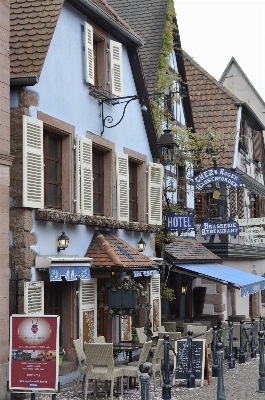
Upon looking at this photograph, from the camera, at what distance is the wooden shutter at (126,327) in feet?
60.9

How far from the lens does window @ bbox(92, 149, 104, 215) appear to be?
18.1m

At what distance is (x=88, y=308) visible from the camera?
16688mm

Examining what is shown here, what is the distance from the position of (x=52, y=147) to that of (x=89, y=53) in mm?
2295

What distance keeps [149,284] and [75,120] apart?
17.4ft

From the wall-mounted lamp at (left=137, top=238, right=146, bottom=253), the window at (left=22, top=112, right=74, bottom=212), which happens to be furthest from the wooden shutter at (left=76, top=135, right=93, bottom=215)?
the wall-mounted lamp at (left=137, top=238, right=146, bottom=253)

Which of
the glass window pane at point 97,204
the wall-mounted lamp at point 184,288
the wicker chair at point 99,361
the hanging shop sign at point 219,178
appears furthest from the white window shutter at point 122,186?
the wall-mounted lamp at point 184,288

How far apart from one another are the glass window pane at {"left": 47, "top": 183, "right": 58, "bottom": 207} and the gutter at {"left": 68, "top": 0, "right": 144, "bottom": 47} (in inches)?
142

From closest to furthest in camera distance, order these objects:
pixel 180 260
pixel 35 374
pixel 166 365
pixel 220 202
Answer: pixel 35 374 < pixel 166 365 < pixel 180 260 < pixel 220 202

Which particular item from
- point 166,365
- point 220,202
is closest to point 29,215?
point 166,365

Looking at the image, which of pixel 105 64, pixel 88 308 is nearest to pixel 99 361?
pixel 88 308

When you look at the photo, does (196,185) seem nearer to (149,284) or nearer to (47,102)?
(149,284)

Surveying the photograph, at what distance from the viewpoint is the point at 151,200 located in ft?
67.3

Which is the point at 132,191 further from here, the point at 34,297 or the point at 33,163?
the point at 34,297

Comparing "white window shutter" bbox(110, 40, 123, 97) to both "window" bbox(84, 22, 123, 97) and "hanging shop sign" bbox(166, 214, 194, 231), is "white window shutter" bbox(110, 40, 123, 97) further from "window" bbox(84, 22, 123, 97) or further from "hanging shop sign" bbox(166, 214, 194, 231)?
"hanging shop sign" bbox(166, 214, 194, 231)
